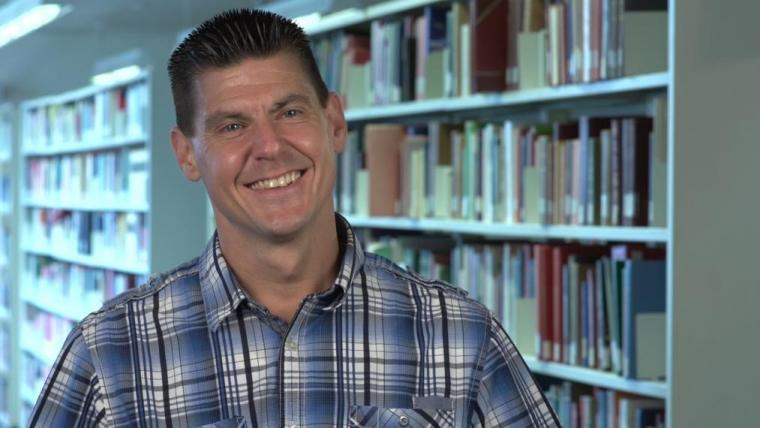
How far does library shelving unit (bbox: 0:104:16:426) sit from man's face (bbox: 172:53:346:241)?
28.5ft

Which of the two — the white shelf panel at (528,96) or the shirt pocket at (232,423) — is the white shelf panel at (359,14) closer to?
the white shelf panel at (528,96)

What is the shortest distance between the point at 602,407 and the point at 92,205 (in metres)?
5.09

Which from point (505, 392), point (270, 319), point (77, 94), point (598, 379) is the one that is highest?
point (77, 94)

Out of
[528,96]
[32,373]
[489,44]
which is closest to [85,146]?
[32,373]

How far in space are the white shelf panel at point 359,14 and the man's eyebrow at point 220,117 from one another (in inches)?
102

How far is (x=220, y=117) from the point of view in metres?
1.46

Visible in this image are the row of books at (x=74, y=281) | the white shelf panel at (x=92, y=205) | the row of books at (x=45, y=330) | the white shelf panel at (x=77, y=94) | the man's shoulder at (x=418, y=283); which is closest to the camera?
the man's shoulder at (x=418, y=283)

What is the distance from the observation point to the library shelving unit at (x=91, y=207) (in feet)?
20.8

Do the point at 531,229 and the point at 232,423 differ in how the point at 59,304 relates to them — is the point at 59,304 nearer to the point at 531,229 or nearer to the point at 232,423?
the point at 531,229

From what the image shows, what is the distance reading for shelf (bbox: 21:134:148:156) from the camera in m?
6.91

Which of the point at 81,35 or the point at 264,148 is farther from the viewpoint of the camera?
the point at 81,35

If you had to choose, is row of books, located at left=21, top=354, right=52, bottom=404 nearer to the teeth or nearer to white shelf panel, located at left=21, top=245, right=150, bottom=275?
white shelf panel, located at left=21, top=245, right=150, bottom=275

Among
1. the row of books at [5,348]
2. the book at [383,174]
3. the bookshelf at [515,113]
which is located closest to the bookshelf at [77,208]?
the row of books at [5,348]

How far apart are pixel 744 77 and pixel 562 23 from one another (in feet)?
2.09
